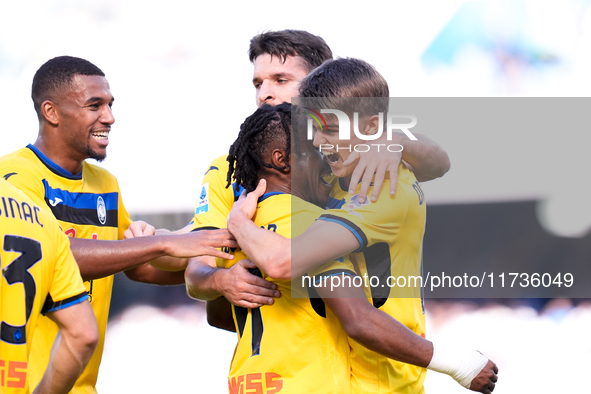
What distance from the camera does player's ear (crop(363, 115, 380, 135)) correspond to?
2219 mm

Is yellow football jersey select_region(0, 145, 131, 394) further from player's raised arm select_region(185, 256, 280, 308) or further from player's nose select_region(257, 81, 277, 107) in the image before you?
player's nose select_region(257, 81, 277, 107)

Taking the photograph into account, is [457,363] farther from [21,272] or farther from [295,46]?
[295,46]

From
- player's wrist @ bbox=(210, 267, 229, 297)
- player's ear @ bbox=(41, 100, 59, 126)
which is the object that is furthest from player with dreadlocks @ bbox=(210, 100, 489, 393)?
player's ear @ bbox=(41, 100, 59, 126)

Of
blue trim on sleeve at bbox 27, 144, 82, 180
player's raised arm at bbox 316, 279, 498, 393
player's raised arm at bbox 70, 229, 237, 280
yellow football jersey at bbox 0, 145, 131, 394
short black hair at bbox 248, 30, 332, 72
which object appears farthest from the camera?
short black hair at bbox 248, 30, 332, 72

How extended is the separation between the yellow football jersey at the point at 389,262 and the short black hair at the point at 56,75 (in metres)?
1.74

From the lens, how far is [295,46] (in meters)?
3.14

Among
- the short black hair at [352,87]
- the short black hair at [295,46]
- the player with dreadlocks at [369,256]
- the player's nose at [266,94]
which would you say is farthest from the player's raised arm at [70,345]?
the short black hair at [295,46]

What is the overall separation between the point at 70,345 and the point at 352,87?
1382mm

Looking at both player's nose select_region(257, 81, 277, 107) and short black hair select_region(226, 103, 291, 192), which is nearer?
short black hair select_region(226, 103, 291, 192)

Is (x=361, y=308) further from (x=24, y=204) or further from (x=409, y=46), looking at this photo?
(x=409, y=46)

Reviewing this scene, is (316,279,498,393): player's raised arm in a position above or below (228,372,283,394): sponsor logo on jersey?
above

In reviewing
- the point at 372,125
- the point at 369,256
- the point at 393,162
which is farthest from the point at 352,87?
the point at 369,256

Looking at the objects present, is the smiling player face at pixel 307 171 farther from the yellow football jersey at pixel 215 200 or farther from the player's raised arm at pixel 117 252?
the player's raised arm at pixel 117 252

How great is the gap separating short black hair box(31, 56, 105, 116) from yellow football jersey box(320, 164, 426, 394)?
1738mm
